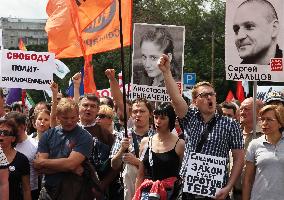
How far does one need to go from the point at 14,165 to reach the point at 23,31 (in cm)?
13921

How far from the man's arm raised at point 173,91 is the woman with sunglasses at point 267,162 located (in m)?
0.66

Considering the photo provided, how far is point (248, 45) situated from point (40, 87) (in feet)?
11.4

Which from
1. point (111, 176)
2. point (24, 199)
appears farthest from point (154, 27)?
point (24, 199)

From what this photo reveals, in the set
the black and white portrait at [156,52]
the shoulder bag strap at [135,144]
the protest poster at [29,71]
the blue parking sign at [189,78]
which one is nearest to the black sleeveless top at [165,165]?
the shoulder bag strap at [135,144]

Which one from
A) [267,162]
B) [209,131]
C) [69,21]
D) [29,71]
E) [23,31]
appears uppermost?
[23,31]

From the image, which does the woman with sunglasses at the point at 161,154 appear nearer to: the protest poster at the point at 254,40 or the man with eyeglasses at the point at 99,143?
the man with eyeglasses at the point at 99,143

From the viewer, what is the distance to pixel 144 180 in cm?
578

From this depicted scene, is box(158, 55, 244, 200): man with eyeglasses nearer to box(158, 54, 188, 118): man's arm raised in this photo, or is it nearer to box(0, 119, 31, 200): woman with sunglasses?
box(158, 54, 188, 118): man's arm raised

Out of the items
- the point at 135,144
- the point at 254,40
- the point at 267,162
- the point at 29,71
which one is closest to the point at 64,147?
the point at 135,144

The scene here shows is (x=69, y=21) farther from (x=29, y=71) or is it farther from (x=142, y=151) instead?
(x=142, y=151)

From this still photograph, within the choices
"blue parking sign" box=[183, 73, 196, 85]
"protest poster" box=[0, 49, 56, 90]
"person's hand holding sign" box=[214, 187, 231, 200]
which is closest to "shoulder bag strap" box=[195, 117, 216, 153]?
"person's hand holding sign" box=[214, 187, 231, 200]

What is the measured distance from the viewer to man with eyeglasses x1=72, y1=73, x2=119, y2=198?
6.41 metres

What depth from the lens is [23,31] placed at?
466 ft

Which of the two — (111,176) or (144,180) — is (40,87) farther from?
(144,180)
